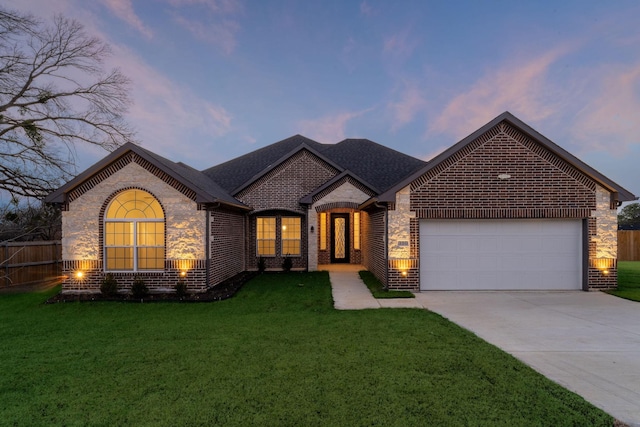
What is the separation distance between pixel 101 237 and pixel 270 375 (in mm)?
8515

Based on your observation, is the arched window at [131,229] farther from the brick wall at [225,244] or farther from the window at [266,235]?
the window at [266,235]

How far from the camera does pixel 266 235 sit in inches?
602

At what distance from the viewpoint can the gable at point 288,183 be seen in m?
15.2

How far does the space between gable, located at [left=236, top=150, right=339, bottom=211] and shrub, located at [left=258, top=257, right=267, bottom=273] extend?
255cm

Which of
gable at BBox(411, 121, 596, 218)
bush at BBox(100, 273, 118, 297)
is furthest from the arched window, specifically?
gable at BBox(411, 121, 596, 218)

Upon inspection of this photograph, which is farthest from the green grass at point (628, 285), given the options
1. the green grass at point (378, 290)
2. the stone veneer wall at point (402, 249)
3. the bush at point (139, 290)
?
the bush at point (139, 290)

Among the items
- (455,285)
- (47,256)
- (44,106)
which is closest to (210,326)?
(455,285)

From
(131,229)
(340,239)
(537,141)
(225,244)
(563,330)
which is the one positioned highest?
(537,141)

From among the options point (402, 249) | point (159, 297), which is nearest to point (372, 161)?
point (402, 249)

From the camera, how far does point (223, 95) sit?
1174 inches

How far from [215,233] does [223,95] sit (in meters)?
23.4

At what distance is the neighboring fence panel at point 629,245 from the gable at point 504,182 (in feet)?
47.3

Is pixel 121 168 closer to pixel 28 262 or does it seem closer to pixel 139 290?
pixel 139 290

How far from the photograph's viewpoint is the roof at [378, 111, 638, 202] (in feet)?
31.4
